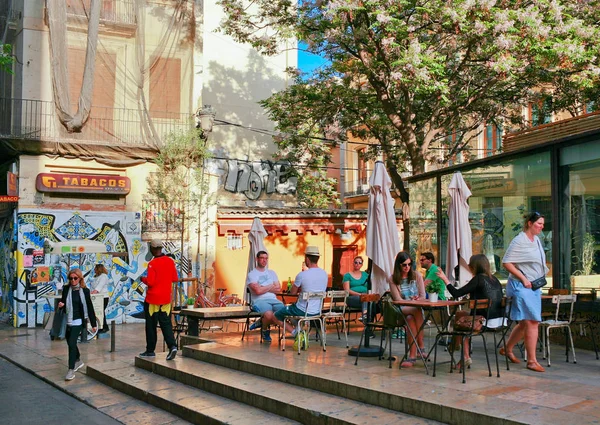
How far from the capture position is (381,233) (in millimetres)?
10273

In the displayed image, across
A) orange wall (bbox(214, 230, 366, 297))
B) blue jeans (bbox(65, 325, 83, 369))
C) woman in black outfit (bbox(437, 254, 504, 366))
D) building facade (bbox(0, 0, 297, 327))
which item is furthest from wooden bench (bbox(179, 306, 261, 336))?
orange wall (bbox(214, 230, 366, 297))

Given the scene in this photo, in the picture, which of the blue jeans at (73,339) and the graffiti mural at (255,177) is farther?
the graffiti mural at (255,177)

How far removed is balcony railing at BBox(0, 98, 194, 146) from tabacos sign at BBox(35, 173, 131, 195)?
108cm

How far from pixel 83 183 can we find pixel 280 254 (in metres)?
7.45

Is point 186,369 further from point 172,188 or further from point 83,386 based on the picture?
point 172,188

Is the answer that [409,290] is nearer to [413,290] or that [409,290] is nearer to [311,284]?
[413,290]

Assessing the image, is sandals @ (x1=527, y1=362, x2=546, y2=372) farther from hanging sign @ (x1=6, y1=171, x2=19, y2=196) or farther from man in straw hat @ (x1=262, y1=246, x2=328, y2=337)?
hanging sign @ (x1=6, y1=171, x2=19, y2=196)

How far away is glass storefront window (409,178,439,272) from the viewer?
48.4 ft

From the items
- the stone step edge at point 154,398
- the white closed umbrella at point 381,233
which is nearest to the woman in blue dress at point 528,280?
the white closed umbrella at point 381,233

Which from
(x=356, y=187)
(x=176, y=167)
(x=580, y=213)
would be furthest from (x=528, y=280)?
(x=356, y=187)

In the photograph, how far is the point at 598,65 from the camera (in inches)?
698

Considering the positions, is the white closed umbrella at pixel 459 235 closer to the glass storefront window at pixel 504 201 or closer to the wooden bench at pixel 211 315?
the glass storefront window at pixel 504 201

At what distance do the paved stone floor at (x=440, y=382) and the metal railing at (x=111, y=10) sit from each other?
456 inches

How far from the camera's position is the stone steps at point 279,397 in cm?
686
